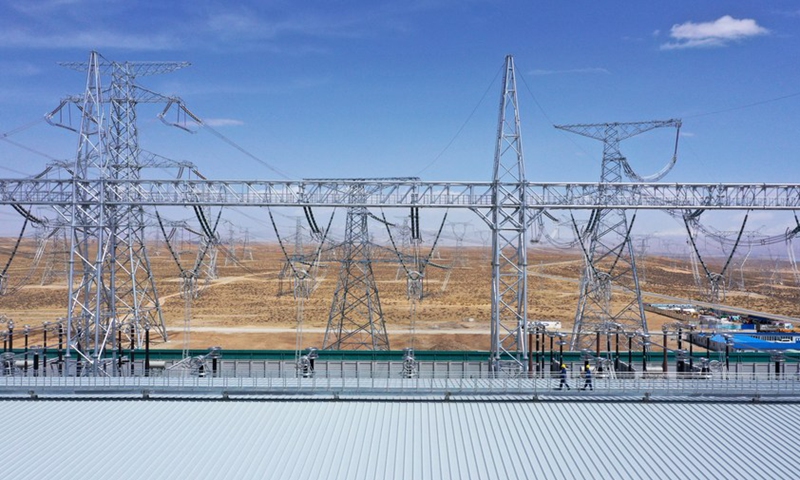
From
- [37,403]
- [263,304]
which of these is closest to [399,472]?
[37,403]

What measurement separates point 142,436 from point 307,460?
368 centimetres

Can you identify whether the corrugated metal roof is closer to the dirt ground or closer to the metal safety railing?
the metal safety railing

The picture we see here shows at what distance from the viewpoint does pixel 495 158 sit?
19016 mm

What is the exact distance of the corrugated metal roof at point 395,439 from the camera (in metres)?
10.7

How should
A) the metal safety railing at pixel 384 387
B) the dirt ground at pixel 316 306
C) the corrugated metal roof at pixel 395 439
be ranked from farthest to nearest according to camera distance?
the dirt ground at pixel 316 306 → the metal safety railing at pixel 384 387 → the corrugated metal roof at pixel 395 439

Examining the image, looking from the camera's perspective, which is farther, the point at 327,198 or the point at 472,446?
the point at 327,198

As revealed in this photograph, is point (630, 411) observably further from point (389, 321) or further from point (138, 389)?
point (389, 321)

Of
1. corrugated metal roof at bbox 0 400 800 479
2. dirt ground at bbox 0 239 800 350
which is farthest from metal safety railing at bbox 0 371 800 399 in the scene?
dirt ground at bbox 0 239 800 350

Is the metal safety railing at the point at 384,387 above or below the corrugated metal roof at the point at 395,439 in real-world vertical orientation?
above

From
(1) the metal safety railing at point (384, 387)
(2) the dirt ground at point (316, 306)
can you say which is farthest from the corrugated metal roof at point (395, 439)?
(2) the dirt ground at point (316, 306)

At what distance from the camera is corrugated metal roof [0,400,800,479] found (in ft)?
35.0

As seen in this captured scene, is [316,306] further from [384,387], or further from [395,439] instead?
[395,439]

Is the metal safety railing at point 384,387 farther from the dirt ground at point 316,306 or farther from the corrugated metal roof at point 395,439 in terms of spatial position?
the dirt ground at point 316,306

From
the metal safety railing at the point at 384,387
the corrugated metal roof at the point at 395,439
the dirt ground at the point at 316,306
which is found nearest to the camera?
the corrugated metal roof at the point at 395,439
